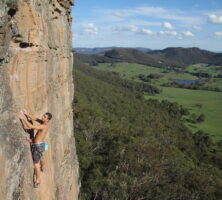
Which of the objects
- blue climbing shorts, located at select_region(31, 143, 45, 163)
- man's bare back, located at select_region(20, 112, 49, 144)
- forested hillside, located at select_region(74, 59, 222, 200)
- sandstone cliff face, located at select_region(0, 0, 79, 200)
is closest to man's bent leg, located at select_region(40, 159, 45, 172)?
sandstone cliff face, located at select_region(0, 0, 79, 200)

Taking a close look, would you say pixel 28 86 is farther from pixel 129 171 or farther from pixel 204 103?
pixel 204 103

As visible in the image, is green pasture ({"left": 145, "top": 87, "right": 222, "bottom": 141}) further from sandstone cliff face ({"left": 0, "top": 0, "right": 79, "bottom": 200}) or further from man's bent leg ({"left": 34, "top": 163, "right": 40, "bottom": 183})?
man's bent leg ({"left": 34, "top": 163, "right": 40, "bottom": 183})

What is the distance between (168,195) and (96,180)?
773 cm

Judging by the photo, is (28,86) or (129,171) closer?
(28,86)

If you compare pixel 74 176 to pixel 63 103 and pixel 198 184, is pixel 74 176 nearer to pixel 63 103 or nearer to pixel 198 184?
pixel 63 103

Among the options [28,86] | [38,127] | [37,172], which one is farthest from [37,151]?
[28,86]

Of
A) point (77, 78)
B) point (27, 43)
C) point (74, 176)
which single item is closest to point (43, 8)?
point (27, 43)

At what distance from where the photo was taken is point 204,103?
475 ft

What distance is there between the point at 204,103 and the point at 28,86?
482 feet

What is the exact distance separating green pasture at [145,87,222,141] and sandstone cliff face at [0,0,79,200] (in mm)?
87380

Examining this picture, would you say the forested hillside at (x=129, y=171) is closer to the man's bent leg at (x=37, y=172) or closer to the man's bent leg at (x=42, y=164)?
the man's bent leg at (x=42, y=164)

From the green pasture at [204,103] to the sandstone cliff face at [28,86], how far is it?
287 feet

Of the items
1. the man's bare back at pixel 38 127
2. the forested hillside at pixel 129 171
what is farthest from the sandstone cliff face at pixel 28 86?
the forested hillside at pixel 129 171

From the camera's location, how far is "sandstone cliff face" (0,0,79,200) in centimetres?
773
